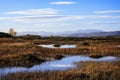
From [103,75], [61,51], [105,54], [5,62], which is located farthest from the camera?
[61,51]

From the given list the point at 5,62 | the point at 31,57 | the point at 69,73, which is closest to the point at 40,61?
the point at 31,57

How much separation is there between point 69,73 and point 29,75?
2564 mm

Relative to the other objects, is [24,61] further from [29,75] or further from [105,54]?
[105,54]

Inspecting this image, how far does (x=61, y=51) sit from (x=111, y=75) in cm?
2090

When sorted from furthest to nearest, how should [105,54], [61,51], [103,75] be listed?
1. [61,51]
2. [105,54]
3. [103,75]

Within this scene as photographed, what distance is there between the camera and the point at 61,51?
132 ft

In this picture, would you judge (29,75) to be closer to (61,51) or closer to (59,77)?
(59,77)

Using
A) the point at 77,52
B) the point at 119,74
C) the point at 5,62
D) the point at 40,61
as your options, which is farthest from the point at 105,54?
the point at 119,74

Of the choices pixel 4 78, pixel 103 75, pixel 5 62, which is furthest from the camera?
pixel 5 62

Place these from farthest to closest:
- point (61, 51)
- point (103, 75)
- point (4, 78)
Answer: point (61, 51)
point (103, 75)
point (4, 78)

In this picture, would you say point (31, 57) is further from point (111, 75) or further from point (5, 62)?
point (111, 75)

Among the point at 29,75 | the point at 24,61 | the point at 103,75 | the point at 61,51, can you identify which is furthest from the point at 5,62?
the point at 61,51

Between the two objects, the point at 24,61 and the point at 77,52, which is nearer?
the point at 24,61

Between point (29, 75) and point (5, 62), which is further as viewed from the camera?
point (5, 62)
